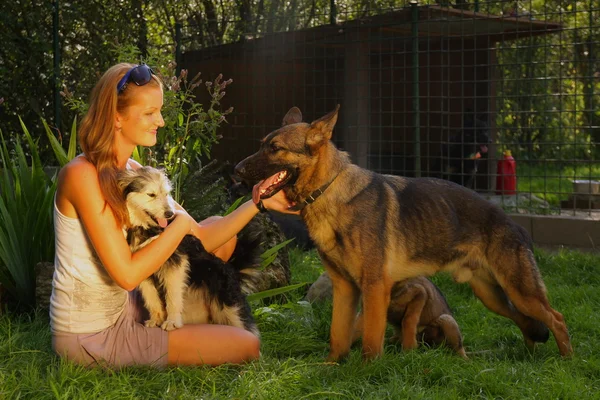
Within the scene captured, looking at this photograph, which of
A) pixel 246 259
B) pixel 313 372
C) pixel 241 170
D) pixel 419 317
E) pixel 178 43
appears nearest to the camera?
pixel 313 372

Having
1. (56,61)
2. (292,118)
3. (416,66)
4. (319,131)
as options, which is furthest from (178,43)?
(319,131)

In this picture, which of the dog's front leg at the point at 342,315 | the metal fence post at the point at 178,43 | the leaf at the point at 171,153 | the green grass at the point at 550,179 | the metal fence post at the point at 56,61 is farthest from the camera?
the green grass at the point at 550,179

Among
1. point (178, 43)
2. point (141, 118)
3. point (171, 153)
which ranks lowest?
point (171, 153)

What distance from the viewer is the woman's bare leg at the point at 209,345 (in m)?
4.34

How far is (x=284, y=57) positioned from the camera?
11.8 m

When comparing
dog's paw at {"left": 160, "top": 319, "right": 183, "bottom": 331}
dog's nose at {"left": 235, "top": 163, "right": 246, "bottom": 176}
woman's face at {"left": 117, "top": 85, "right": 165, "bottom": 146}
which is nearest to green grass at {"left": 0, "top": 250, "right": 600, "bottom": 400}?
dog's paw at {"left": 160, "top": 319, "right": 183, "bottom": 331}

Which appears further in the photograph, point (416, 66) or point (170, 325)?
point (416, 66)

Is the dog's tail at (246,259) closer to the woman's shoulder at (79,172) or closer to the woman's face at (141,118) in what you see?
the woman's face at (141,118)

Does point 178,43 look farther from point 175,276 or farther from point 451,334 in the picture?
point 175,276

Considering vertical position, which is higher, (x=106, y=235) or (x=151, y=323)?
(x=106, y=235)

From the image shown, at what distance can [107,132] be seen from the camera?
415cm

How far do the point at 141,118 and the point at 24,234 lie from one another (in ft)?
6.07

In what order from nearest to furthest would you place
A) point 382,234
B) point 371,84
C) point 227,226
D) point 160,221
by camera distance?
point 160,221 < point 227,226 < point 382,234 < point 371,84

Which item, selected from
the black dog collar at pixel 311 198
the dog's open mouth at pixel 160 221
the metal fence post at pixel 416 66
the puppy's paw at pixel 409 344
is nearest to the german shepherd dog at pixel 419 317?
the puppy's paw at pixel 409 344
